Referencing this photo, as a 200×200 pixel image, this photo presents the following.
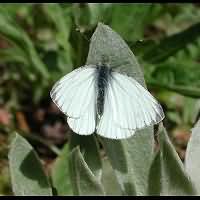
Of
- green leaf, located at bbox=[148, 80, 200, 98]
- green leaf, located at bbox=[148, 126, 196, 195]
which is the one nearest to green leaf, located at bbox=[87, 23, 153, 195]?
green leaf, located at bbox=[148, 126, 196, 195]

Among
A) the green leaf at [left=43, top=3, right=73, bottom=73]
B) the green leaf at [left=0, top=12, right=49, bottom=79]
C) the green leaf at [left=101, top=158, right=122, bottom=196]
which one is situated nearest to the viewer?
the green leaf at [left=101, top=158, right=122, bottom=196]

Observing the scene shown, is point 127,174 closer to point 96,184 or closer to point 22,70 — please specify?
point 96,184

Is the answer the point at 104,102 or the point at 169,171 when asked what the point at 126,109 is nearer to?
the point at 104,102

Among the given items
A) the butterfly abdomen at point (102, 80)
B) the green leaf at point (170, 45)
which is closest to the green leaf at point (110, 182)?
the butterfly abdomen at point (102, 80)

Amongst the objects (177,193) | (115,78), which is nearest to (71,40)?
(115,78)

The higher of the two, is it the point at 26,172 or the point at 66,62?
the point at 66,62

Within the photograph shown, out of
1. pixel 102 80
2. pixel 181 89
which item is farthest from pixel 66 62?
pixel 102 80

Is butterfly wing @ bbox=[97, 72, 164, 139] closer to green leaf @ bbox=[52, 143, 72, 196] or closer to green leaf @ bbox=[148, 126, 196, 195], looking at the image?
green leaf @ bbox=[148, 126, 196, 195]
